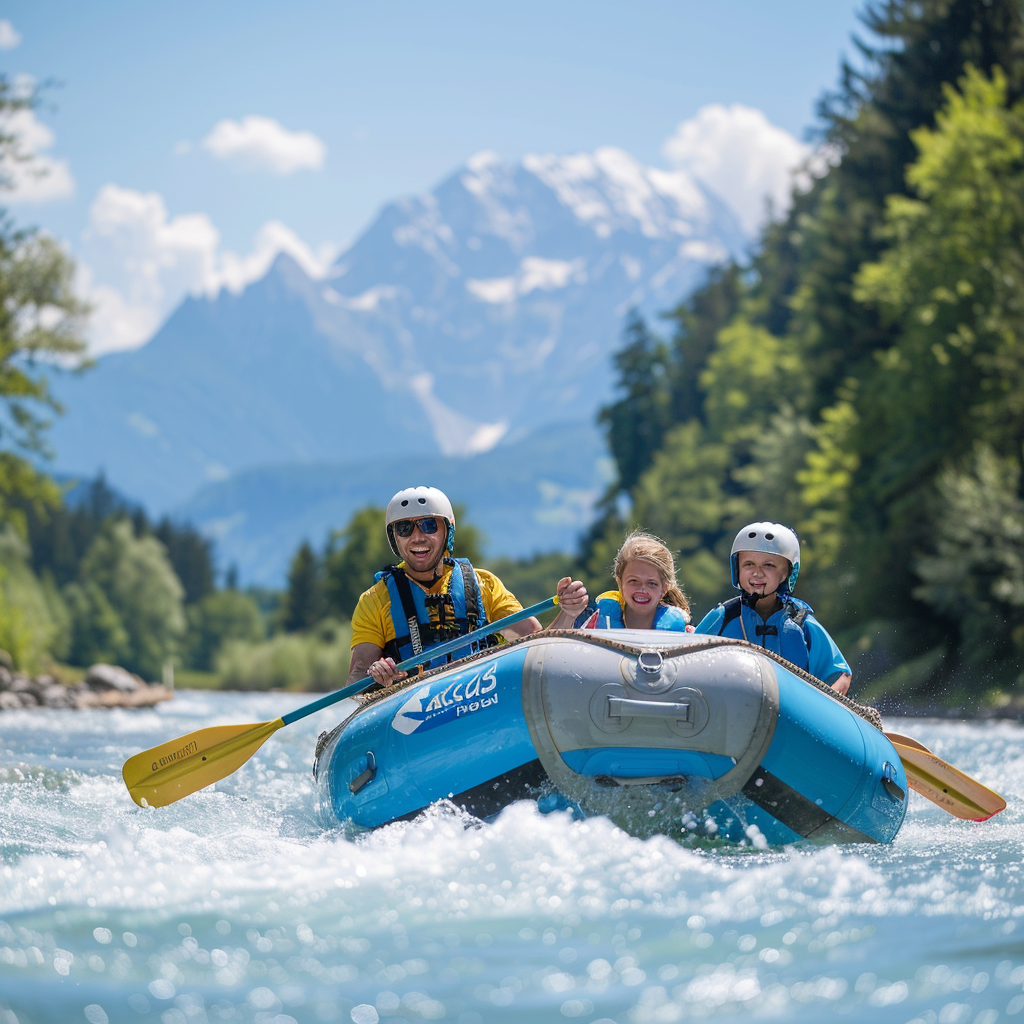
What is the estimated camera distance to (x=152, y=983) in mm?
3596

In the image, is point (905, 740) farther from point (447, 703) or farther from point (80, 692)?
point (80, 692)

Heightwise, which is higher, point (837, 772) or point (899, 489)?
point (899, 489)

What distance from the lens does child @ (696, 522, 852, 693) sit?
6840 mm

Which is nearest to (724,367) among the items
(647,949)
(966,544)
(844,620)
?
(844,620)

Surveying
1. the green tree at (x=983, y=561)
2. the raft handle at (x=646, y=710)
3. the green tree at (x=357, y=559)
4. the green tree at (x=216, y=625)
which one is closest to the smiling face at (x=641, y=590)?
the raft handle at (x=646, y=710)

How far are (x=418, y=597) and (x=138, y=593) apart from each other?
211 ft

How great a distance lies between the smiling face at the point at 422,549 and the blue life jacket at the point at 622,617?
955 millimetres

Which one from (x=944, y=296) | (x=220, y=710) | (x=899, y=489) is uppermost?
(x=944, y=296)

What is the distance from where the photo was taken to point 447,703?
5703mm

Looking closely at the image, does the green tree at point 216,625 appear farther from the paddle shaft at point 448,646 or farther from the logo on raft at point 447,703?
the logo on raft at point 447,703

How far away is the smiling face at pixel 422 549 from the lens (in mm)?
6902

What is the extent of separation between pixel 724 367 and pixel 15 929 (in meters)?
48.6

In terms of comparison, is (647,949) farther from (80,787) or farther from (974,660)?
(974,660)

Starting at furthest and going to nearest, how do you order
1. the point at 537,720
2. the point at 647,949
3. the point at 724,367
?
the point at 724,367 → the point at 537,720 → the point at 647,949
